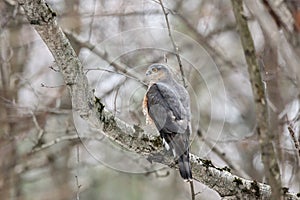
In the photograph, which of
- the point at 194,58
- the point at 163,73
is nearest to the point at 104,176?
the point at 194,58

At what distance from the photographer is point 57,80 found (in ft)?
17.7

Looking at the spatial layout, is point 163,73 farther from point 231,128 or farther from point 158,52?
point 231,128

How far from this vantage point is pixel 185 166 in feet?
8.74

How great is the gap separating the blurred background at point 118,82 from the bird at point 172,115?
564mm

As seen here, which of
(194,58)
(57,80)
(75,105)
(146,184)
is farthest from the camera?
(146,184)

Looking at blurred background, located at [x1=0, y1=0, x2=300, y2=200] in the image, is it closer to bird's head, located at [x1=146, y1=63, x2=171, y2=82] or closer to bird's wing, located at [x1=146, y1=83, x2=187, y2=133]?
bird's head, located at [x1=146, y1=63, x2=171, y2=82]

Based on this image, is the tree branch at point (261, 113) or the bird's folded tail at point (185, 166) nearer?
the tree branch at point (261, 113)

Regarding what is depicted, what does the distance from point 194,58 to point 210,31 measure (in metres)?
1.29

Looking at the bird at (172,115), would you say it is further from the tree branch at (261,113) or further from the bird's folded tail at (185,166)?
the tree branch at (261,113)

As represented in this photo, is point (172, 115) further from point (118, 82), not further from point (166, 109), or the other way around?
point (118, 82)

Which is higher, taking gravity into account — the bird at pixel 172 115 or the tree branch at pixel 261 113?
the bird at pixel 172 115

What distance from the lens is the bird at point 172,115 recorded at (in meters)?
2.71

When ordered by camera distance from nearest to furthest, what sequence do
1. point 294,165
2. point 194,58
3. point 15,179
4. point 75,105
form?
point 75,105, point 294,165, point 194,58, point 15,179

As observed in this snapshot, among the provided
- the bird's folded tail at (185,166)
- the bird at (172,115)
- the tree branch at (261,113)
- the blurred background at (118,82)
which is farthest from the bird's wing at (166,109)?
the tree branch at (261,113)
